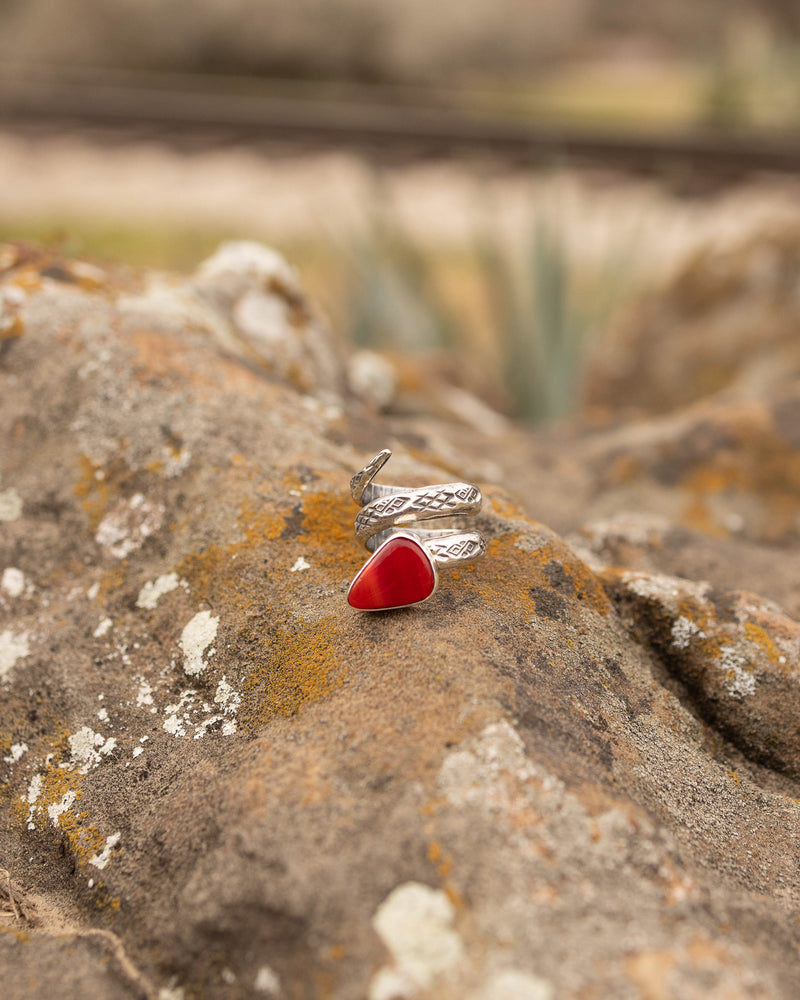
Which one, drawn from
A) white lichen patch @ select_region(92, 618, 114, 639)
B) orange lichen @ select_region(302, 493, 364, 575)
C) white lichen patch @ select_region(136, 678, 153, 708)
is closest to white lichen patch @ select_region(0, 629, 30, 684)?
white lichen patch @ select_region(92, 618, 114, 639)

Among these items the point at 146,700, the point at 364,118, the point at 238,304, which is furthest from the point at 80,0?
the point at 146,700

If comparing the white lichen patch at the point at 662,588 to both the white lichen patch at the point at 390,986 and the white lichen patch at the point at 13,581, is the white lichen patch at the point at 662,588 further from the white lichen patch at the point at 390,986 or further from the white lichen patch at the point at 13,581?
the white lichen patch at the point at 13,581

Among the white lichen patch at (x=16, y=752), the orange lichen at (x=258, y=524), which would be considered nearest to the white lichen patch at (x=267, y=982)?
the white lichen patch at (x=16, y=752)

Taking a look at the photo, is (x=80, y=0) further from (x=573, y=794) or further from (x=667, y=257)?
(x=573, y=794)

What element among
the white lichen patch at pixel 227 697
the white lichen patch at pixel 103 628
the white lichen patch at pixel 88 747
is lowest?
the white lichen patch at pixel 88 747

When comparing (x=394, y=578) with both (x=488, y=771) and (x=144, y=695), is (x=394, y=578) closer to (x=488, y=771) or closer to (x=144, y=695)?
(x=488, y=771)

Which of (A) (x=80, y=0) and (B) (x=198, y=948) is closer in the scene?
(B) (x=198, y=948)
